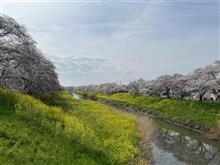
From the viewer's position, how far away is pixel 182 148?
36.9 meters

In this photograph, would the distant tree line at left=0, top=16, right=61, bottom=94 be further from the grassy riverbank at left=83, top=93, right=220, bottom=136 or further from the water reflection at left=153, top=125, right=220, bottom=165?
the grassy riverbank at left=83, top=93, right=220, bottom=136

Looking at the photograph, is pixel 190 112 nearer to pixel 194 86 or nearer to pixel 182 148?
pixel 194 86

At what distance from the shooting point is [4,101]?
29.7 meters

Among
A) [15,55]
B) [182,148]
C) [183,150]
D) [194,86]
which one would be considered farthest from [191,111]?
[15,55]

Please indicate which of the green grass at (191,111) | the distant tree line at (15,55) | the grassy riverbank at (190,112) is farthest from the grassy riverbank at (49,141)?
the green grass at (191,111)

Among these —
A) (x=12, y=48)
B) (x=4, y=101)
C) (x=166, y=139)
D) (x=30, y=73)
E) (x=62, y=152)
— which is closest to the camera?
(x=62, y=152)

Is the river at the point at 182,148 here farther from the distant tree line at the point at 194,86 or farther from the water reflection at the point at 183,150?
the distant tree line at the point at 194,86

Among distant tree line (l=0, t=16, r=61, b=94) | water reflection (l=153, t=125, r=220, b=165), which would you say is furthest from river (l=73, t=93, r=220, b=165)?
distant tree line (l=0, t=16, r=61, b=94)

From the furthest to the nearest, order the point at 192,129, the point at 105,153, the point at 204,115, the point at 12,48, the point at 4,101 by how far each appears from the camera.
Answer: the point at 204,115 → the point at 192,129 → the point at 12,48 → the point at 4,101 → the point at 105,153

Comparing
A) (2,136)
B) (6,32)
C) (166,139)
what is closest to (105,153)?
(2,136)

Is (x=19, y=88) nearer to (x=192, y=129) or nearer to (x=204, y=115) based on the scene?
(x=192, y=129)

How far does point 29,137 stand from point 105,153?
213 inches

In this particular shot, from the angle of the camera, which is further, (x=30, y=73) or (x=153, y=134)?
(x=153, y=134)

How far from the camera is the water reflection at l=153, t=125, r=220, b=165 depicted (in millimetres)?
30891
